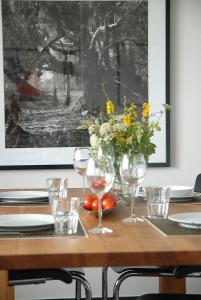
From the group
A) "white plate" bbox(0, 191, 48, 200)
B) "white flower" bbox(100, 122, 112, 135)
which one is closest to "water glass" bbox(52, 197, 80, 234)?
"white flower" bbox(100, 122, 112, 135)

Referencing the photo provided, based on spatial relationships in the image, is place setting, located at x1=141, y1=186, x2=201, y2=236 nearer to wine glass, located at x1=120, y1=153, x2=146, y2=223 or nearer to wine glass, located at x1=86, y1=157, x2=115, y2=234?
wine glass, located at x1=120, y1=153, x2=146, y2=223

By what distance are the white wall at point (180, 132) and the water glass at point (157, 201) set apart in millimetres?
2035

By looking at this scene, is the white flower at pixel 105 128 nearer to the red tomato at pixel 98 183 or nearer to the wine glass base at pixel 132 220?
the wine glass base at pixel 132 220

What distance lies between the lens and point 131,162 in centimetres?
215

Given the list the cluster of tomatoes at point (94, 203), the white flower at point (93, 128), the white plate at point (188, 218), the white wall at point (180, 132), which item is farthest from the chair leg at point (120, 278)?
the white wall at point (180, 132)

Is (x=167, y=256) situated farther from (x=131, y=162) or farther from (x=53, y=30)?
(x=53, y=30)

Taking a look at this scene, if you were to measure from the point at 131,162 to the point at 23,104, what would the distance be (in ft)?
6.88

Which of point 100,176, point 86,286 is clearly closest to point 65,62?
point 86,286

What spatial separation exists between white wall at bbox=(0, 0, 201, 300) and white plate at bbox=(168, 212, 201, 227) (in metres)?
2.14

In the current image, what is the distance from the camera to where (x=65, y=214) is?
1.88 metres

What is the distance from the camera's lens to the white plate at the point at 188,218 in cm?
196

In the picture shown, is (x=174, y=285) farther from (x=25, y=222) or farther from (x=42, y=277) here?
(x=25, y=222)

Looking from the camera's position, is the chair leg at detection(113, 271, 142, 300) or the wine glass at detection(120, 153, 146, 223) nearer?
the wine glass at detection(120, 153, 146, 223)

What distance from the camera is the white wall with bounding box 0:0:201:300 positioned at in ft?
13.7
